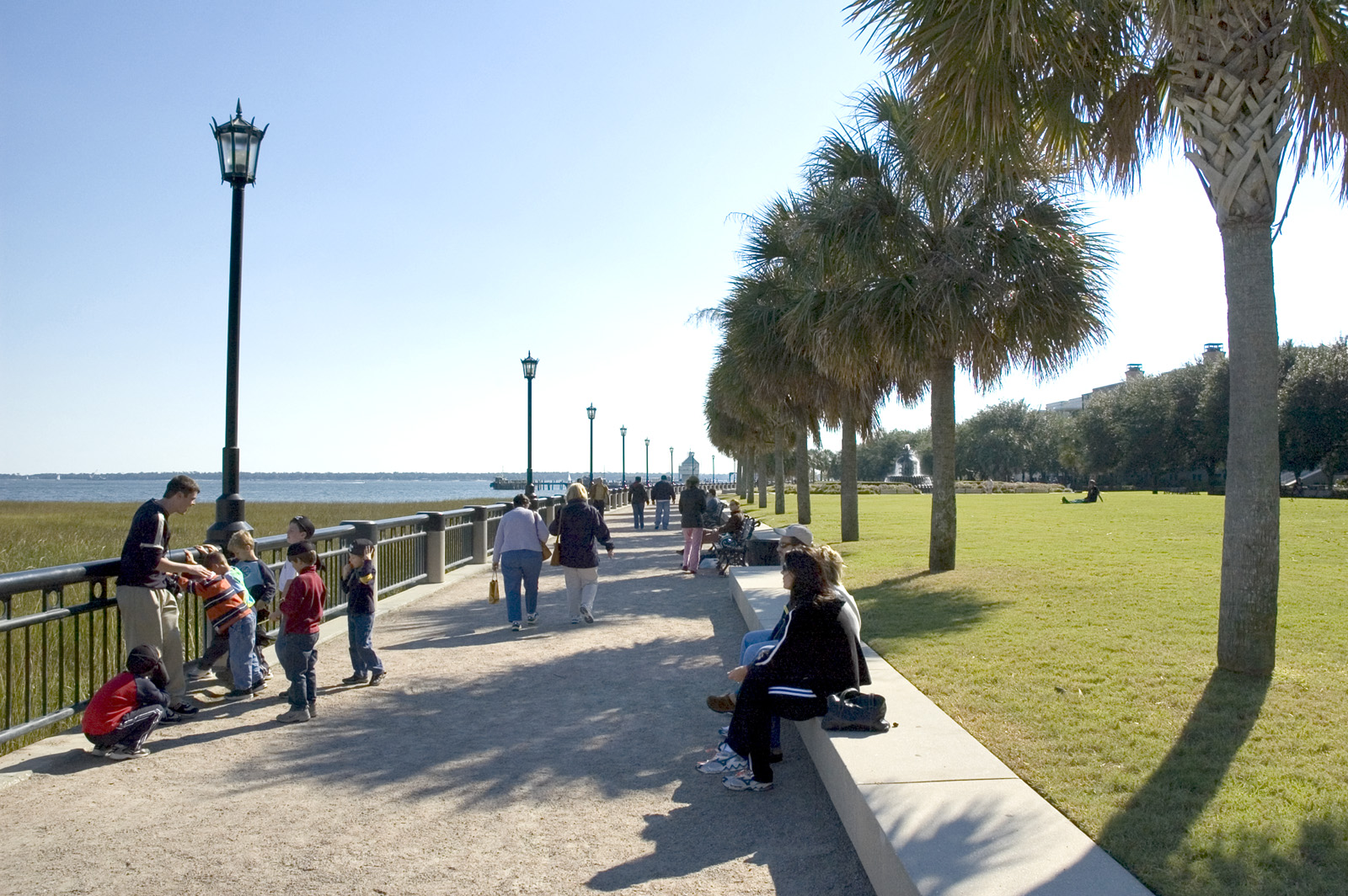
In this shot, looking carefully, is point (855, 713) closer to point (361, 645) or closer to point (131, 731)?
point (131, 731)

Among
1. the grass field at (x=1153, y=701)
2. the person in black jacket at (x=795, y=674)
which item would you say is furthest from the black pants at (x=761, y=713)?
the grass field at (x=1153, y=701)

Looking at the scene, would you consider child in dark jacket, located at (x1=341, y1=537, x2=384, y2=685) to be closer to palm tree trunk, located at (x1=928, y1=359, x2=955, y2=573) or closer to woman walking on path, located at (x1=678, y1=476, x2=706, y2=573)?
palm tree trunk, located at (x1=928, y1=359, x2=955, y2=573)

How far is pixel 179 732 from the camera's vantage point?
639 cm

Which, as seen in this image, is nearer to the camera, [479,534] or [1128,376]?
[479,534]

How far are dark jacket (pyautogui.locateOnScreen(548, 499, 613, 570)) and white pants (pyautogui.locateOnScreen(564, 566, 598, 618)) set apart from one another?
0.35 ft

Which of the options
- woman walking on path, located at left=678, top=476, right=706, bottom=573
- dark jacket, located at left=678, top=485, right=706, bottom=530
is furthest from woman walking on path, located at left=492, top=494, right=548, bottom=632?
dark jacket, located at left=678, top=485, right=706, bottom=530

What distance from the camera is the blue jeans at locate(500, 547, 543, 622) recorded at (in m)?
10.6

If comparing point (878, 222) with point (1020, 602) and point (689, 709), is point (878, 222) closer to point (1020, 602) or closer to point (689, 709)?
point (1020, 602)

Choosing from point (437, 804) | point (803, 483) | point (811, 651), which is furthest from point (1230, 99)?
point (803, 483)

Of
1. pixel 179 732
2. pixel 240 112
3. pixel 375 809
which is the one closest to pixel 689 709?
pixel 375 809

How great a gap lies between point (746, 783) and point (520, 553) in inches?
237

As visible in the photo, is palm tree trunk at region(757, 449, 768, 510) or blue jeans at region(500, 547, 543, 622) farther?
palm tree trunk at region(757, 449, 768, 510)

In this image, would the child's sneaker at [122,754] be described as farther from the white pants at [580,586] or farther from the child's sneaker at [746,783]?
the white pants at [580,586]

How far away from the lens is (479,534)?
727 inches
